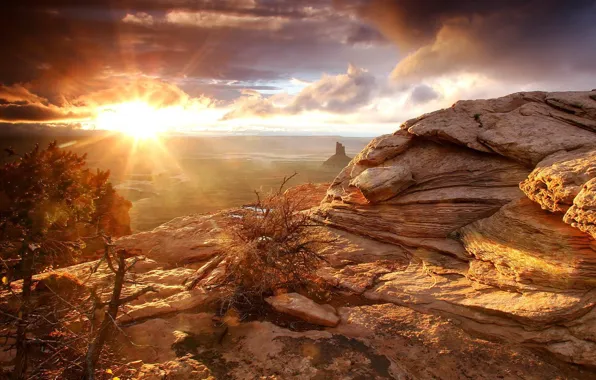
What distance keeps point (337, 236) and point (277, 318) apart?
5497 millimetres

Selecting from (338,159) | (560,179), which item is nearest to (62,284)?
(560,179)

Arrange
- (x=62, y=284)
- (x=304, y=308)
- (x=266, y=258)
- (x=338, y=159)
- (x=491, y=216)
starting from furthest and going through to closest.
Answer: (x=338, y=159)
(x=491, y=216)
(x=62, y=284)
(x=266, y=258)
(x=304, y=308)

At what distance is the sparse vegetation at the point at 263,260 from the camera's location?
8.90 meters

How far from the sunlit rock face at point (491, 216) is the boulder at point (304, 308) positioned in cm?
168

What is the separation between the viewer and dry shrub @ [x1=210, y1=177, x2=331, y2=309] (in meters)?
8.90

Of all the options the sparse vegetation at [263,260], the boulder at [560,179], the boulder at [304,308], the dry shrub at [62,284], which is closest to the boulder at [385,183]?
the sparse vegetation at [263,260]

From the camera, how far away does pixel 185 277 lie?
1078 centimetres

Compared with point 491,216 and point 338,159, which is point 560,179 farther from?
point 338,159

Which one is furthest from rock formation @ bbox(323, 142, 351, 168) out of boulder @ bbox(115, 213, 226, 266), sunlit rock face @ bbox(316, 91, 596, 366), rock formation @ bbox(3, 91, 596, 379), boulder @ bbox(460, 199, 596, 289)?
boulder @ bbox(460, 199, 596, 289)

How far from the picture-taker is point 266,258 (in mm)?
9273

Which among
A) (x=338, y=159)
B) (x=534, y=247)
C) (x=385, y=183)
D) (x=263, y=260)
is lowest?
(x=338, y=159)

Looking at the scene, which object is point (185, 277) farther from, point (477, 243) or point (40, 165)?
point (477, 243)

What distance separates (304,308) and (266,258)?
1.88 m

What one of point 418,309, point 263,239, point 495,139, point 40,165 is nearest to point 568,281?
point 418,309
